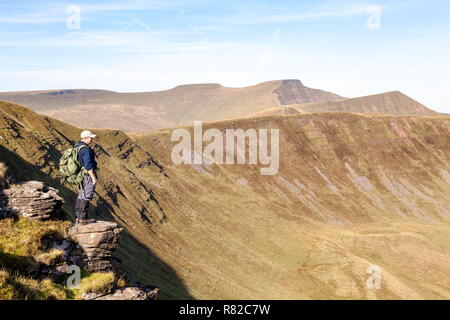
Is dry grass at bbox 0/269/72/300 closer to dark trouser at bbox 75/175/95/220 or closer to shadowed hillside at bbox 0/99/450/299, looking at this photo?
dark trouser at bbox 75/175/95/220

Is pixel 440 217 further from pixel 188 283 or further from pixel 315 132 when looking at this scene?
pixel 188 283

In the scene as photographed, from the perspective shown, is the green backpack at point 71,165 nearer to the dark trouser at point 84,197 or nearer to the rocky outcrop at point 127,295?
the dark trouser at point 84,197

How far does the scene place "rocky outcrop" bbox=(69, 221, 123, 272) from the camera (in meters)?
13.0

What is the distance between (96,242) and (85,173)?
2568 millimetres

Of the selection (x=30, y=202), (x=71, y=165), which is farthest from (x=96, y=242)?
(x=30, y=202)

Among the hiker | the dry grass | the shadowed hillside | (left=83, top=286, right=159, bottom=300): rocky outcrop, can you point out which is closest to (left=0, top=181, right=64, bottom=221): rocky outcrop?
the hiker

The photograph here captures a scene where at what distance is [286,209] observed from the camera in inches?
3620

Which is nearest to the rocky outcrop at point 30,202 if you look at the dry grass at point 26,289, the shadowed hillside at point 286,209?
the dry grass at point 26,289

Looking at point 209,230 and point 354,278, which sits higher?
point 209,230

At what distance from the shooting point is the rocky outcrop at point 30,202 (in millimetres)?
13703

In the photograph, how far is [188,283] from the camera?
44.4 meters
